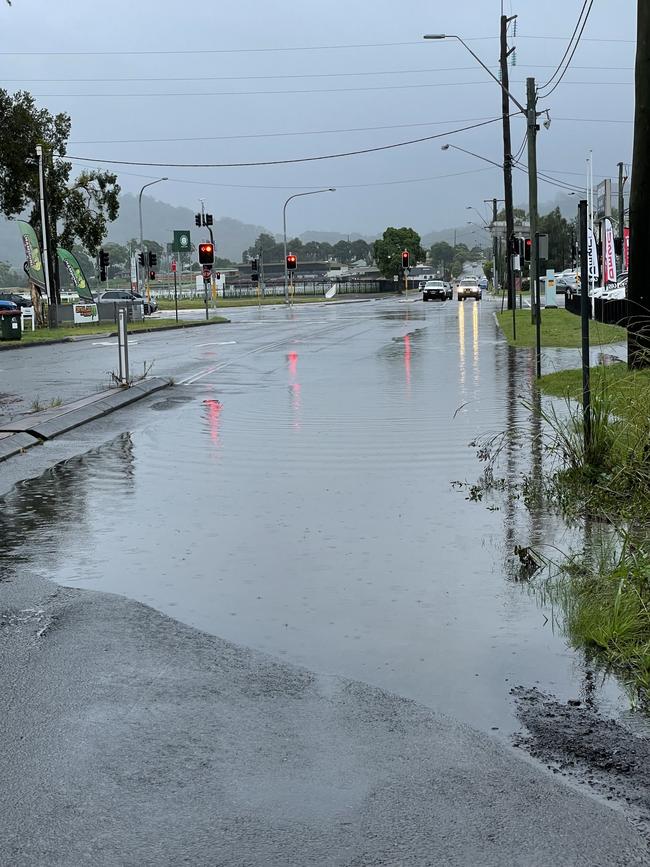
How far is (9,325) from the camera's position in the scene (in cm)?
4019

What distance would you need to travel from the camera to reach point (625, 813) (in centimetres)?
406

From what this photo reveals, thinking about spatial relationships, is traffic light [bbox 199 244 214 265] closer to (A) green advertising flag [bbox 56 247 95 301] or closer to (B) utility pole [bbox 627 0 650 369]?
(A) green advertising flag [bbox 56 247 95 301]

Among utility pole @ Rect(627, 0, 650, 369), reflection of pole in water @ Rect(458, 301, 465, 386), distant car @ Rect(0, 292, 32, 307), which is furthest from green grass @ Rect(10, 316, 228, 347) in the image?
utility pole @ Rect(627, 0, 650, 369)

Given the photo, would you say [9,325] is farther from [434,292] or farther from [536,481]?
[434,292]

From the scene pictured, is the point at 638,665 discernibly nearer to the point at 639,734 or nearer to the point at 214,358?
the point at 639,734

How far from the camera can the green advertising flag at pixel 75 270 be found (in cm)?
5478

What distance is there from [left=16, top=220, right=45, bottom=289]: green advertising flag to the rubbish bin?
11.3m

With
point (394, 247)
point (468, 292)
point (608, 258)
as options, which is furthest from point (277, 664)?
point (394, 247)

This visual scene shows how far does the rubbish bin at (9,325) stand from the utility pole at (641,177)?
26.5 metres

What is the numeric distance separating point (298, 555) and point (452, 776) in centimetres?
371

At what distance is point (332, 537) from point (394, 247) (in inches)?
5793

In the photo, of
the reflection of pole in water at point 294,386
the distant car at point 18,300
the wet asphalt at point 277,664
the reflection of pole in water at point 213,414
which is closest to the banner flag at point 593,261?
the reflection of pole in water at point 294,386

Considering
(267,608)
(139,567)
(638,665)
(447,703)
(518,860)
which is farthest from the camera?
(139,567)

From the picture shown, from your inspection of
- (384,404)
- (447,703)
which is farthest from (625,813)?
(384,404)
